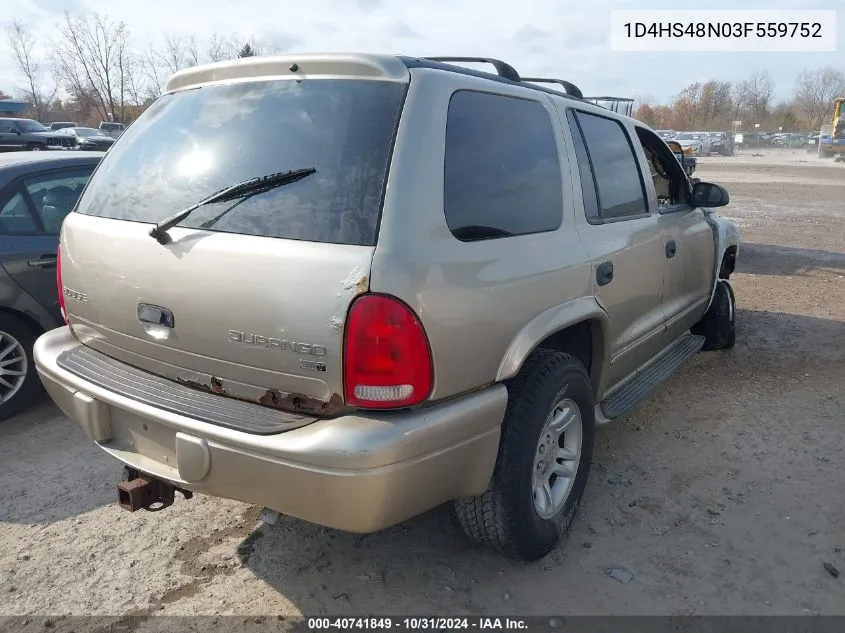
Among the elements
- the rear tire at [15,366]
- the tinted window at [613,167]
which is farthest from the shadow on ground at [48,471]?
the tinted window at [613,167]

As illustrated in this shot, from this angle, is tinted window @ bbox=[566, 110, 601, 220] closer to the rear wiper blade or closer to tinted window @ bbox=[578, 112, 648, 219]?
tinted window @ bbox=[578, 112, 648, 219]

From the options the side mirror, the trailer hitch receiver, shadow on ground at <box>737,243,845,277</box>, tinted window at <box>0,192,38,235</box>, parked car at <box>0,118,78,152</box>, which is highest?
parked car at <box>0,118,78,152</box>

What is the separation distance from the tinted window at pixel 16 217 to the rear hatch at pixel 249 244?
1990 millimetres

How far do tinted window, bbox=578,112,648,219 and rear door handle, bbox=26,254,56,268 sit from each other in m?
3.43

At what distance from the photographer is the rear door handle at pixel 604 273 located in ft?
9.81

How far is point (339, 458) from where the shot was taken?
2.00m

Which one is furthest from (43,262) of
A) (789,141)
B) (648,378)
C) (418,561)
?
(789,141)

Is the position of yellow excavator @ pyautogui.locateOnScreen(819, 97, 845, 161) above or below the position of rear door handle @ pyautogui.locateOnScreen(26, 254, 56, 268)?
above

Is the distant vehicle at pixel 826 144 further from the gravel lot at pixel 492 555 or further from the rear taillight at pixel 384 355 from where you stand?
the rear taillight at pixel 384 355

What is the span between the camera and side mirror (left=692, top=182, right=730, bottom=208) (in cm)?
430

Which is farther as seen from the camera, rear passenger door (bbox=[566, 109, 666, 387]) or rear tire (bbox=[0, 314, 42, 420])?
rear tire (bbox=[0, 314, 42, 420])

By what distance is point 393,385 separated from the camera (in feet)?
6.79

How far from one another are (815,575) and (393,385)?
2017 millimetres

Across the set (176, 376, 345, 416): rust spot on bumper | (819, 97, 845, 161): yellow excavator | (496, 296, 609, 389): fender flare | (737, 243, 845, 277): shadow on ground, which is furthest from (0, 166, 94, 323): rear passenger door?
(819, 97, 845, 161): yellow excavator
